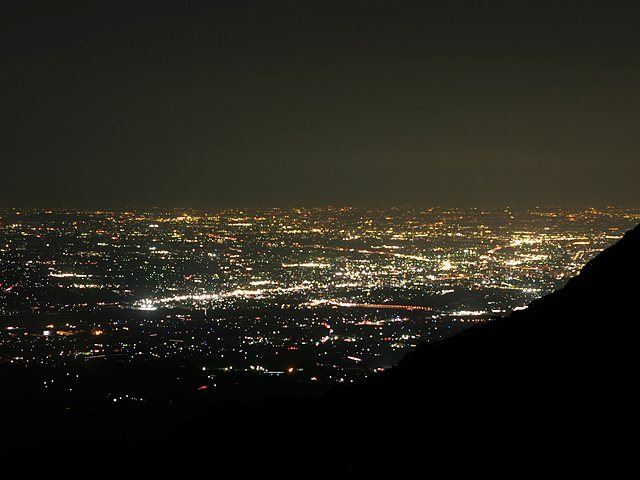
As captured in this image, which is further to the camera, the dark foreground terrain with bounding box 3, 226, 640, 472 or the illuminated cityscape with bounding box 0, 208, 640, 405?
the illuminated cityscape with bounding box 0, 208, 640, 405

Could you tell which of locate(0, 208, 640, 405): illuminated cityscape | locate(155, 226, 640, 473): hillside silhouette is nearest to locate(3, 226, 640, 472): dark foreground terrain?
locate(155, 226, 640, 473): hillside silhouette

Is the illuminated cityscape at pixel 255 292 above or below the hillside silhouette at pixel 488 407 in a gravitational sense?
below

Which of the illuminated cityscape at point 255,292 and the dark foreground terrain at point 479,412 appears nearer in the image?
the dark foreground terrain at point 479,412

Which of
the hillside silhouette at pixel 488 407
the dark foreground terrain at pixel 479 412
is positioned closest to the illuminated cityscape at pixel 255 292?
the dark foreground terrain at pixel 479 412

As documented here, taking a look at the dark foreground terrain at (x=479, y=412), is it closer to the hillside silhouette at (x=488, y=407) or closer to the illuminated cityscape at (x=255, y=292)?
the hillside silhouette at (x=488, y=407)

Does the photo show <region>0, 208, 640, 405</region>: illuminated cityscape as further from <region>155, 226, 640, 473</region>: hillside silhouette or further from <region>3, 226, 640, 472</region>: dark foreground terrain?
<region>155, 226, 640, 473</region>: hillside silhouette
